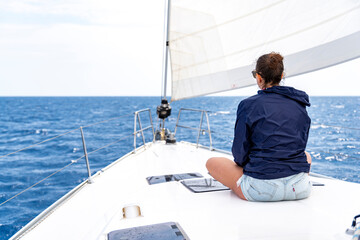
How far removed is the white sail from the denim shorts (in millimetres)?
937

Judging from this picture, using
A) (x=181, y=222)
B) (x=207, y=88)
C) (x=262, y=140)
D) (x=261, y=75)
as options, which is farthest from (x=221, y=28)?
(x=181, y=222)

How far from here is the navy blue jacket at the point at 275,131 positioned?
1.39 m

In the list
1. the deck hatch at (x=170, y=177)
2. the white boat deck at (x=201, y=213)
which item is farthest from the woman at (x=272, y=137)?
the deck hatch at (x=170, y=177)

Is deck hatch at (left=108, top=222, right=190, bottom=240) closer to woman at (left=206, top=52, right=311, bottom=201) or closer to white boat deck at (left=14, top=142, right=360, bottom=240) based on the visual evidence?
white boat deck at (left=14, top=142, right=360, bottom=240)

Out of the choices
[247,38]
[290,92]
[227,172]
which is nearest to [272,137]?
[290,92]

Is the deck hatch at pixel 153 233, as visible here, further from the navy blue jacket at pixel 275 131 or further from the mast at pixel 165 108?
the mast at pixel 165 108

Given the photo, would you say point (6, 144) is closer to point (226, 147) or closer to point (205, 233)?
point (226, 147)

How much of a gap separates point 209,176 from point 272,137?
0.86 m

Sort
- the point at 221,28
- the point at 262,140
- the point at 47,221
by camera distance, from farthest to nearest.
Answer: the point at 221,28 → the point at 47,221 → the point at 262,140

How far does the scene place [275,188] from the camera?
1.45 m

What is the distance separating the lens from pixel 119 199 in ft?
5.83

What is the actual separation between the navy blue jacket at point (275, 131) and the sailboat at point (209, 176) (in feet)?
0.62

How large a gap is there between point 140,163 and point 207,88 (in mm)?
889

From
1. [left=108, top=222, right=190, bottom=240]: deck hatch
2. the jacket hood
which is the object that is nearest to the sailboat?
[left=108, top=222, right=190, bottom=240]: deck hatch
